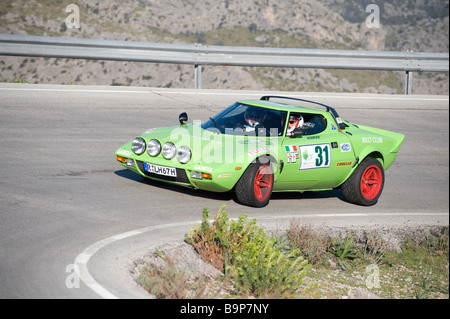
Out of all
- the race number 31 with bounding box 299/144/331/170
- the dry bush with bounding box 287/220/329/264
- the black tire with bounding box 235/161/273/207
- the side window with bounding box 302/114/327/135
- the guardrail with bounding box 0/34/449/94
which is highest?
the guardrail with bounding box 0/34/449/94

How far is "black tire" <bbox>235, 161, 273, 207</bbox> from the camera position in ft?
27.6

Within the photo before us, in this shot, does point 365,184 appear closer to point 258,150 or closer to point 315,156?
point 315,156

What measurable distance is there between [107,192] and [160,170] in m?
0.81

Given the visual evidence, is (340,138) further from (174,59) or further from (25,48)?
(25,48)

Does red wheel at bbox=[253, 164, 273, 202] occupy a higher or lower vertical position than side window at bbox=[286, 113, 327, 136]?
lower

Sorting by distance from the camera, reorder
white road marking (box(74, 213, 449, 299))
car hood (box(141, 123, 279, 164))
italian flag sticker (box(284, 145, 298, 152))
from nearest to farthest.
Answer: white road marking (box(74, 213, 449, 299)), car hood (box(141, 123, 279, 164)), italian flag sticker (box(284, 145, 298, 152))

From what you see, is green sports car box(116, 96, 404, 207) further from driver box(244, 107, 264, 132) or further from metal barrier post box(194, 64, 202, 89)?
metal barrier post box(194, 64, 202, 89)

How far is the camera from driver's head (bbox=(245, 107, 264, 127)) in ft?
29.9

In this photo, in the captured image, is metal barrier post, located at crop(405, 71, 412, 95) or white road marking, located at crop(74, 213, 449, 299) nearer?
white road marking, located at crop(74, 213, 449, 299)

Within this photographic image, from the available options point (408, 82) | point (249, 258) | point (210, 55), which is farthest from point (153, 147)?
point (408, 82)

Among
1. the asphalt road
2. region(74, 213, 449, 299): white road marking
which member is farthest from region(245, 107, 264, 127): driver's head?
region(74, 213, 449, 299): white road marking

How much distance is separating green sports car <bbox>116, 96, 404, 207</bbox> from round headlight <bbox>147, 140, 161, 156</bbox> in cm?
1

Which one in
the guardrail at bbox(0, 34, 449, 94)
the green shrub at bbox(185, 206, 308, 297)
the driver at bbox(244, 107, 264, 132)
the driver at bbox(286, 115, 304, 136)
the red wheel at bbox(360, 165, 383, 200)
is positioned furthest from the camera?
the guardrail at bbox(0, 34, 449, 94)

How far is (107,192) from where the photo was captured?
28.5 ft
